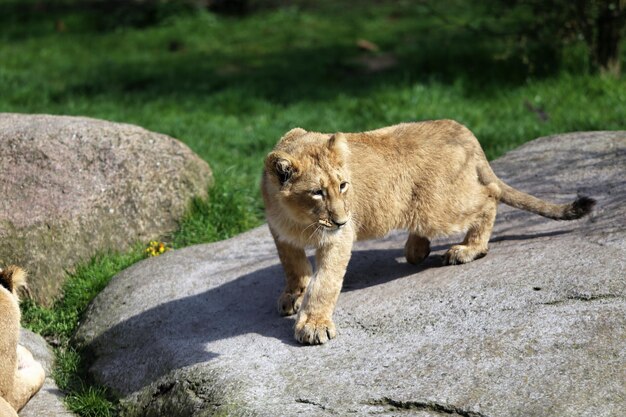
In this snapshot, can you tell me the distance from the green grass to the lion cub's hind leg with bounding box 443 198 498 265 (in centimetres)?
255

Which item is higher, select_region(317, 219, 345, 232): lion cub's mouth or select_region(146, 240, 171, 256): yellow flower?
select_region(317, 219, 345, 232): lion cub's mouth

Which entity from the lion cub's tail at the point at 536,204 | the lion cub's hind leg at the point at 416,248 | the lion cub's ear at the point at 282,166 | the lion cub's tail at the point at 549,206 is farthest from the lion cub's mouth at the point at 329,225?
the lion cub's tail at the point at 549,206

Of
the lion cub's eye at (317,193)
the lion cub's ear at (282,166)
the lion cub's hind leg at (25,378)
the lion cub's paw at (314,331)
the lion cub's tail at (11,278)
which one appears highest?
the lion cub's ear at (282,166)

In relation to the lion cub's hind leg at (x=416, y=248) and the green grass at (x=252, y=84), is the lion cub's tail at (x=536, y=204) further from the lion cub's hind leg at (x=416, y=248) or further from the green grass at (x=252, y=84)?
the green grass at (x=252, y=84)

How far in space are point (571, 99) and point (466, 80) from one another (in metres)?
1.54

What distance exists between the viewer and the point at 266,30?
16.0 metres

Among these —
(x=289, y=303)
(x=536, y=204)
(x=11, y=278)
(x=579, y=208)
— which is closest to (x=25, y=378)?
(x=11, y=278)

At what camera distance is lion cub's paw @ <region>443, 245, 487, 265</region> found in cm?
632

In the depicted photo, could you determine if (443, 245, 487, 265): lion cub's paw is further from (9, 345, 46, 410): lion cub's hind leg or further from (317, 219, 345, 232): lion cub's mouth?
(9, 345, 46, 410): lion cub's hind leg

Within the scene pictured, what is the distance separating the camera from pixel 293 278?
20.3 feet

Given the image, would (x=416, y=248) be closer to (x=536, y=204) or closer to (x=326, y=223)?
(x=536, y=204)

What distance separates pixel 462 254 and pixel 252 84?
699 cm

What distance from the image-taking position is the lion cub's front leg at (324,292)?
5.61 metres

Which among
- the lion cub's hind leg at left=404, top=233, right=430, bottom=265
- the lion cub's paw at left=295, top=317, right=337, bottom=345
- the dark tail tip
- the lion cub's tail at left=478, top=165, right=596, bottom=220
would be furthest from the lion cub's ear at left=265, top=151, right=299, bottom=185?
the dark tail tip
